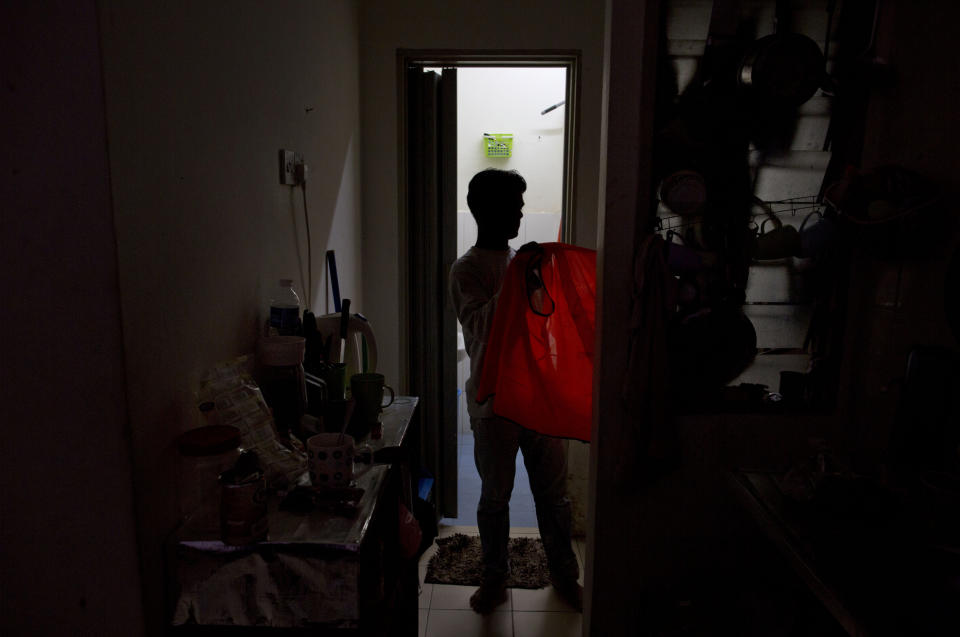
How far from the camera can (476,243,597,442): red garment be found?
1647 mm

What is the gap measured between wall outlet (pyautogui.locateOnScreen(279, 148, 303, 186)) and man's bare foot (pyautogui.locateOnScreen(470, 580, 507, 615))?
153 centimetres

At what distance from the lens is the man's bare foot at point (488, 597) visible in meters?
2.07

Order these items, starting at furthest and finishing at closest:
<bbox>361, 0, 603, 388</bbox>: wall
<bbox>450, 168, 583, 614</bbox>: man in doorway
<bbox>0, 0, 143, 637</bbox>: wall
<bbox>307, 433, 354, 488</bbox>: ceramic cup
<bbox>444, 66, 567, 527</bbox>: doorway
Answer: <bbox>444, 66, 567, 527</bbox>: doorway
<bbox>361, 0, 603, 388</bbox>: wall
<bbox>450, 168, 583, 614</bbox>: man in doorway
<bbox>307, 433, 354, 488</bbox>: ceramic cup
<bbox>0, 0, 143, 637</bbox>: wall

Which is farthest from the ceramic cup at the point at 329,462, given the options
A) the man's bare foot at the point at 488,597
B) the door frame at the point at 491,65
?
the door frame at the point at 491,65

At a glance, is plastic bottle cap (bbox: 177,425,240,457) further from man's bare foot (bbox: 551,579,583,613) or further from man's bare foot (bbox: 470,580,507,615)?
Result: man's bare foot (bbox: 551,579,583,613)

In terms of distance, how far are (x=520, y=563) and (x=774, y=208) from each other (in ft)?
5.53

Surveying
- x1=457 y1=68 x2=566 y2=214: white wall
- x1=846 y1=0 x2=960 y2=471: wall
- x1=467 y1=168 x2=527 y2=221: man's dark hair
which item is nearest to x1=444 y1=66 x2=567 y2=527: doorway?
x1=457 y1=68 x2=566 y2=214: white wall

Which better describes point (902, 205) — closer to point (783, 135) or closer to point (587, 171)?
point (783, 135)

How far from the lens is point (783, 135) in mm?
1329

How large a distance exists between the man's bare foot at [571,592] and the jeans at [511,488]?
25mm

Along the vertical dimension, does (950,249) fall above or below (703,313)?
above

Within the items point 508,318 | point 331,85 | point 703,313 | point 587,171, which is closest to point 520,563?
point 508,318

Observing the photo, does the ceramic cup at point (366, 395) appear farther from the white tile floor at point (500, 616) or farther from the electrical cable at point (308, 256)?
the white tile floor at point (500, 616)

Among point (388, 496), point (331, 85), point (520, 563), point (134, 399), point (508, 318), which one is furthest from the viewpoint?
point (520, 563)
